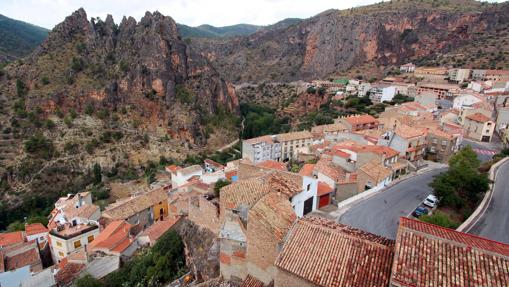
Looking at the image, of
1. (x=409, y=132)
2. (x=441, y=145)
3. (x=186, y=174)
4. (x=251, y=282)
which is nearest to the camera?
(x=251, y=282)

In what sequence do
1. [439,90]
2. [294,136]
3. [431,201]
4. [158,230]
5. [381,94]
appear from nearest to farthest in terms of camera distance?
[431,201] < [158,230] < [294,136] < [439,90] < [381,94]

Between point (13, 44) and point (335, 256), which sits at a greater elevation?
point (13, 44)

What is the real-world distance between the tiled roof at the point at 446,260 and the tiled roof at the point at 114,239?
21792 millimetres

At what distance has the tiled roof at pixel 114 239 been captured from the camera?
23.8m

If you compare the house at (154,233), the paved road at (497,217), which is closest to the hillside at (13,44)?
the house at (154,233)

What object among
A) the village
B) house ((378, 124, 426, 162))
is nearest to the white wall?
the village

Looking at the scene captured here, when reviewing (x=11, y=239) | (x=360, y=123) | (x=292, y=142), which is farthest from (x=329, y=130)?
(x=11, y=239)

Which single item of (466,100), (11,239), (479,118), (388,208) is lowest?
(11,239)

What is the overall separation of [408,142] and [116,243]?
29938 mm

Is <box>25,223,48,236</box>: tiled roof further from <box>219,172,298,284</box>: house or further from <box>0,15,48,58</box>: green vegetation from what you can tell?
<box>0,15,48,58</box>: green vegetation

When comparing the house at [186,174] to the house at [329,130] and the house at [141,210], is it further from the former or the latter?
the house at [329,130]

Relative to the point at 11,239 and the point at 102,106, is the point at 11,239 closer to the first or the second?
the point at 11,239

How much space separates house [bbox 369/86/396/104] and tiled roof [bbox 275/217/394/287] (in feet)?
219

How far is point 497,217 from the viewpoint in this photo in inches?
728
